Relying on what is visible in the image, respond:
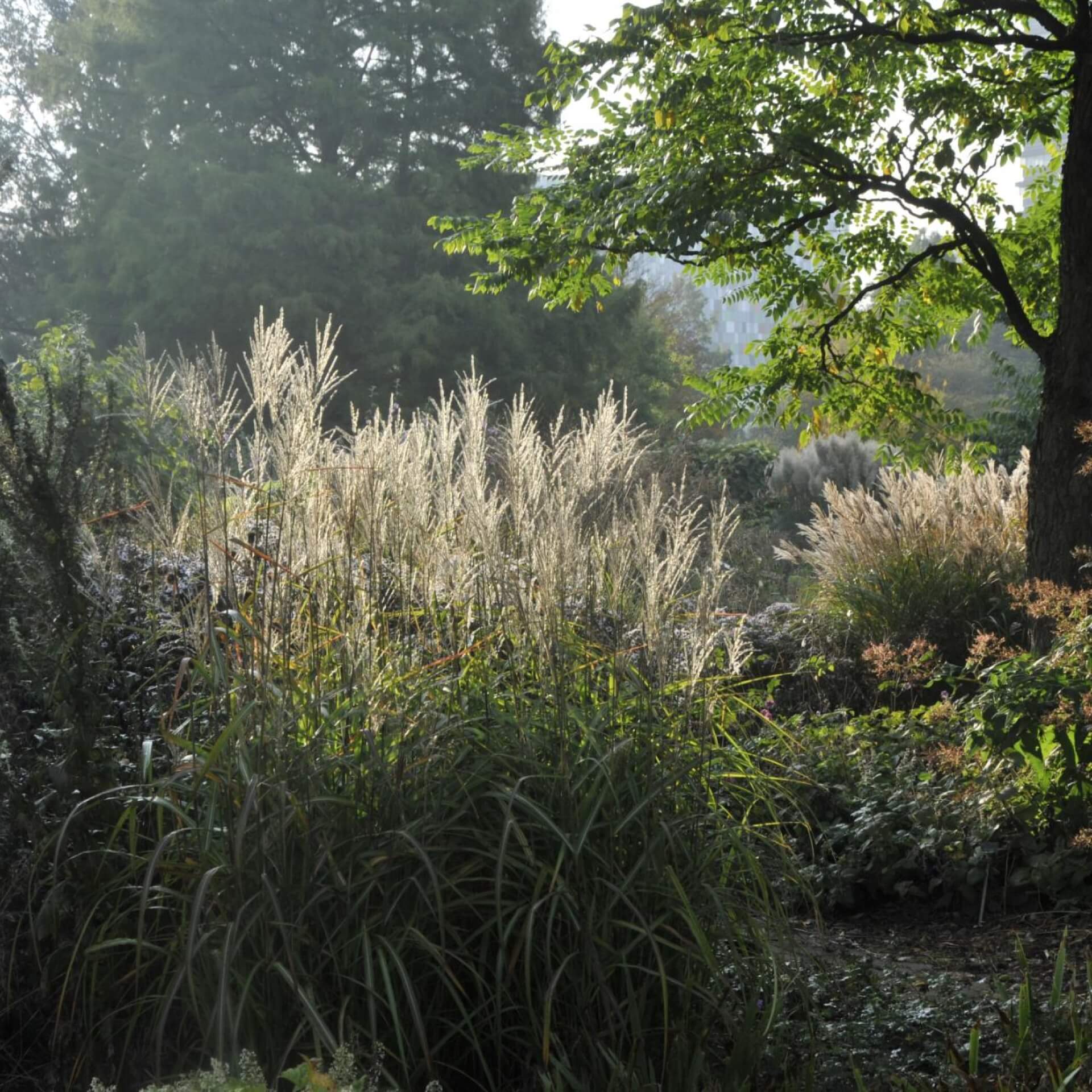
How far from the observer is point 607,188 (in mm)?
6973

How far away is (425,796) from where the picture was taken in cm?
294

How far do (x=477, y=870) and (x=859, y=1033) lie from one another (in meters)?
1.27

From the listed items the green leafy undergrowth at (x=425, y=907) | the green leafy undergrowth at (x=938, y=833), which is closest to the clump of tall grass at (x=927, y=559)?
the green leafy undergrowth at (x=938, y=833)

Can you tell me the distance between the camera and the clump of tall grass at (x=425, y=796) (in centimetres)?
261

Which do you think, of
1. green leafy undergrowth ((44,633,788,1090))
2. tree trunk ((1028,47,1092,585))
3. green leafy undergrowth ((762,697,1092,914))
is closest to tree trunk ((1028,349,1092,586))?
tree trunk ((1028,47,1092,585))

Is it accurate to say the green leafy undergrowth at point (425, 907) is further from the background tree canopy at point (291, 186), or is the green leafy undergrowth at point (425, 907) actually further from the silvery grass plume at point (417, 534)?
the background tree canopy at point (291, 186)

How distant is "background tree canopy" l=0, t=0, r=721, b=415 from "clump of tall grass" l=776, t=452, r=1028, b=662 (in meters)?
15.9

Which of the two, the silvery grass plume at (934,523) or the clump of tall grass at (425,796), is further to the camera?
the silvery grass plume at (934,523)

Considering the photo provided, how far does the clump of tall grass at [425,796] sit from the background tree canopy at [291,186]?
66.2 feet

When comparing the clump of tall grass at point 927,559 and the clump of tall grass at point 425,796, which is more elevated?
the clump of tall grass at point 927,559

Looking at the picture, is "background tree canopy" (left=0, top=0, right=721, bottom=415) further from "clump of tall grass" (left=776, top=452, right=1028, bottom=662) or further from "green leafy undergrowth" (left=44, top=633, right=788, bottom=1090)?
"green leafy undergrowth" (left=44, top=633, right=788, bottom=1090)

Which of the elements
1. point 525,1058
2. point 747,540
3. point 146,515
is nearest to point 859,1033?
point 525,1058

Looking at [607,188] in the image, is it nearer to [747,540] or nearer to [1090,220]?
[1090,220]

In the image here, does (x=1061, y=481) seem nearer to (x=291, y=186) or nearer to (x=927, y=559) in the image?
(x=927, y=559)
